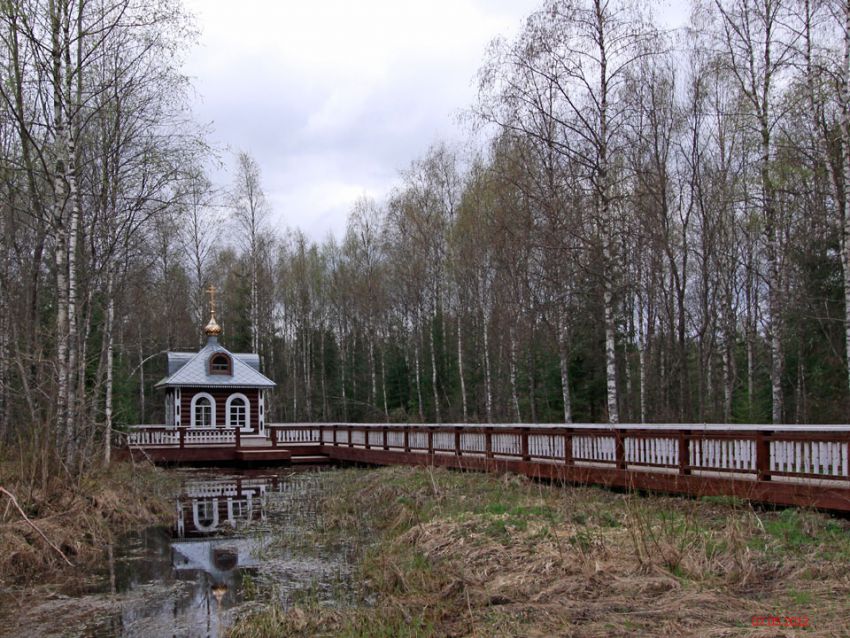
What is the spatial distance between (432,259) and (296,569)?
2414cm

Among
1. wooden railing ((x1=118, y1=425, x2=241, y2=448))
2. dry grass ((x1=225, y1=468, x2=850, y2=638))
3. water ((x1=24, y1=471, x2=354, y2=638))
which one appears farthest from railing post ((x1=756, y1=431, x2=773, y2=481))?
wooden railing ((x1=118, y1=425, x2=241, y2=448))

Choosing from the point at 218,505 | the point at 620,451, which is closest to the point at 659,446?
the point at 620,451

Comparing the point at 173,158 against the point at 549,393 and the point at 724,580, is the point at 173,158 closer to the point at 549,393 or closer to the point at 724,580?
the point at 724,580

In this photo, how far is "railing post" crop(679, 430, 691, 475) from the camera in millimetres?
10438

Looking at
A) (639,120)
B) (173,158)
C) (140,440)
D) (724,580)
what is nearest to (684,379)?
(639,120)

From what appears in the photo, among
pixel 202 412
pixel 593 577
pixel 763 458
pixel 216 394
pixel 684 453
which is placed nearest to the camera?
pixel 593 577

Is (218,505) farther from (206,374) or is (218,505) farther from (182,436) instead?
(206,374)

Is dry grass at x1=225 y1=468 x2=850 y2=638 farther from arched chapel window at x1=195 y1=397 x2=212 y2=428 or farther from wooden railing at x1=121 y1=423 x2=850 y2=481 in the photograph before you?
arched chapel window at x1=195 y1=397 x2=212 y2=428

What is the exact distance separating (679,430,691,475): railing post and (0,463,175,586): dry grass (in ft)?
24.6

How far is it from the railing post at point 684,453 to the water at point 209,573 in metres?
4.64

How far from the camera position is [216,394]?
90.6 ft

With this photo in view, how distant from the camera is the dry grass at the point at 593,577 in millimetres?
4828

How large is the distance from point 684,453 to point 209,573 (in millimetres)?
6359

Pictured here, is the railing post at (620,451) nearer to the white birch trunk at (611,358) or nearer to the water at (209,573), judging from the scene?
the white birch trunk at (611,358)
